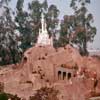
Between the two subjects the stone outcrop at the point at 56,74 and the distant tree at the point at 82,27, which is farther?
the distant tree at the point at 82,27

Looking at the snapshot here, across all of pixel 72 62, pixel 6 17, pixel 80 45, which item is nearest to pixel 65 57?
pixel 72 62

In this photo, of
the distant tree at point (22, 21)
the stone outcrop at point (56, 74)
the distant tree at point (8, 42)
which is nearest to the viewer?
the stone outcrop at point (56, 74)

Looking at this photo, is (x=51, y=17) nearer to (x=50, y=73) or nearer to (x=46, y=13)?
(x=46, y=13)

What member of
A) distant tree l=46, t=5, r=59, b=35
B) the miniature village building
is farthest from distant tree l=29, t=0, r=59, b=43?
the miniature village building

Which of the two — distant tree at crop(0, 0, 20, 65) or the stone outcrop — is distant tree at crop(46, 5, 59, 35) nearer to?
distant tree at crop(0, 0, 20, 65)

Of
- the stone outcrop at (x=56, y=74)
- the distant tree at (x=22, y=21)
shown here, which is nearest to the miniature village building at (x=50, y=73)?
the stone outcrop at (x=56, y=74)

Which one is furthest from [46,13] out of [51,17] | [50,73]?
[50,73]

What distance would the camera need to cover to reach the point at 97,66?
15.5 meters

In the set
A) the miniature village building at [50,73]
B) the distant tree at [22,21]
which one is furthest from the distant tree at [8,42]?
the miniature village building at [50,73]

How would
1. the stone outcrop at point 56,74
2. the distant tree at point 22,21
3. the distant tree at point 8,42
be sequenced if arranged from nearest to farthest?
the stone outcrop at point 56,74, the distant tree at point 8,42, the distant tree at point 22,21

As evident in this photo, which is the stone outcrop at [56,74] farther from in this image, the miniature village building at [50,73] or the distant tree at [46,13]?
the distant tree at [46,13]

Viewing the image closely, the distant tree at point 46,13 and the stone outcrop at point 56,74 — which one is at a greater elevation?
the distant tree at point 46,13

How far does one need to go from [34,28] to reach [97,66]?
14792 mm

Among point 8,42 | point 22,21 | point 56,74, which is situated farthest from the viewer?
point 22,21
